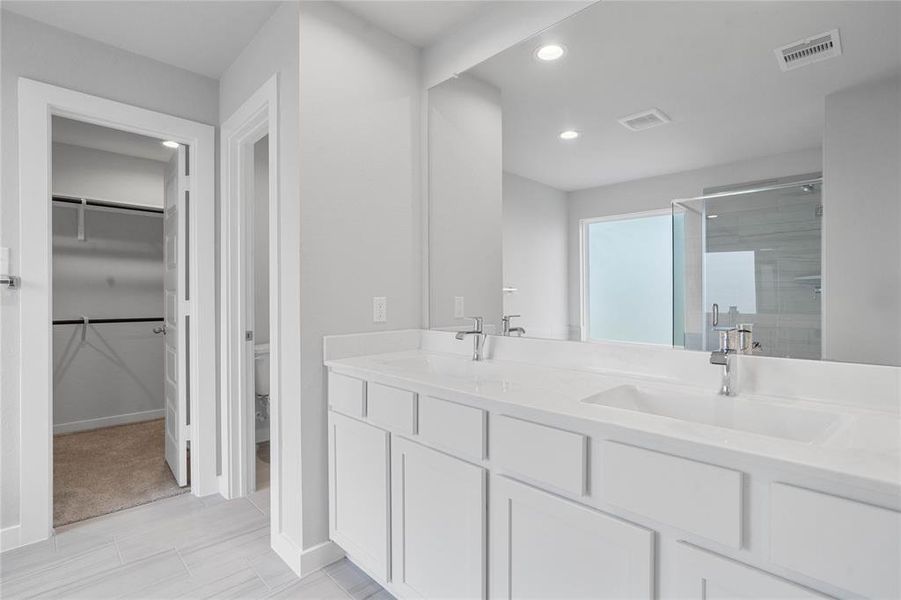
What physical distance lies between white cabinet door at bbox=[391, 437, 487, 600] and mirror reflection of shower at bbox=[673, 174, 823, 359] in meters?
0.84

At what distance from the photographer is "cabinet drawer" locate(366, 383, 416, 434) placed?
4.95ft

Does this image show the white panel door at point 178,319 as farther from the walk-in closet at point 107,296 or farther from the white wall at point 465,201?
the white wall at point 465,201

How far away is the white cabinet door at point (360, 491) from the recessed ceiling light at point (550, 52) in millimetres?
1583

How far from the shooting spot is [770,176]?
128 centimetres

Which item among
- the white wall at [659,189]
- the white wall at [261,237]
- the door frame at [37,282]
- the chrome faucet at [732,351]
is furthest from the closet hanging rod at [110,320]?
the chrome faucet at [732,351]

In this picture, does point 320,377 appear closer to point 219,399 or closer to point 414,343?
point 414,343

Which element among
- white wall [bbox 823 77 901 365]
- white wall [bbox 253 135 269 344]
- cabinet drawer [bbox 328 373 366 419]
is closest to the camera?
white wall [bbox 823 77 901 365]

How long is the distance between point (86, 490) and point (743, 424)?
10.9ft

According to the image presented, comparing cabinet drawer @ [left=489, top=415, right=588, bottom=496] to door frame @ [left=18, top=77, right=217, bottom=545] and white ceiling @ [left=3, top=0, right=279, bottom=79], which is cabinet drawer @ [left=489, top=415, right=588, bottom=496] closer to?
white ceiling @ [left=3, top=0, right=279, bottom=79]

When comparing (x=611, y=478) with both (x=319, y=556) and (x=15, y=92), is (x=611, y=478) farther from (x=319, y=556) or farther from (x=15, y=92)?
(x=15, y=92)

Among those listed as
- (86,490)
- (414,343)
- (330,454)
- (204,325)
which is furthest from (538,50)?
(86,490)

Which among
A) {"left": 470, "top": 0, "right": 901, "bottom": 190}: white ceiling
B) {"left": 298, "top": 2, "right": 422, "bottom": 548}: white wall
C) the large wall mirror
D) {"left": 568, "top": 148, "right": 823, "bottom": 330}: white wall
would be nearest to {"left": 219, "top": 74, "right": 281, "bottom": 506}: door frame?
{"left": 298, "top": 2, "right": 422, "bottom": 548}: white wall

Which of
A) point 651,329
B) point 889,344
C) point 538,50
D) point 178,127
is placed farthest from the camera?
point 178,127

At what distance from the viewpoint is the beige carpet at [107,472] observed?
246 centimetres
